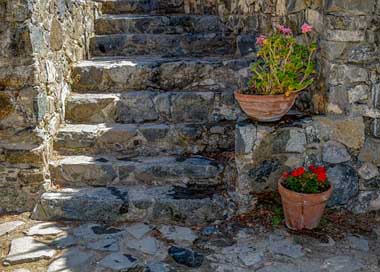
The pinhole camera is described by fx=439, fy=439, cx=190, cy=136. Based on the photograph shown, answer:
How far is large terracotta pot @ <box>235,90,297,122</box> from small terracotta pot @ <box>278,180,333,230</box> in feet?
1.50

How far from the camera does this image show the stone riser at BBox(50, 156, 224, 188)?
3.21 m

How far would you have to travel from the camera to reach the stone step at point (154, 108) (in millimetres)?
3600

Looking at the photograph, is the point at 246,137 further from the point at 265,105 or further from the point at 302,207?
the point at 302,207

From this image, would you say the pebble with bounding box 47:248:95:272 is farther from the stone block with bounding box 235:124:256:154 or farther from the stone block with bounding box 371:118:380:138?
the stone block with bounding box 371:118:380:138

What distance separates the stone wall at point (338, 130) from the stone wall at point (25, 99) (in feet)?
4.62

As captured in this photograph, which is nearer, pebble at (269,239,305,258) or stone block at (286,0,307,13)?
pebble at (269,239,305,258)

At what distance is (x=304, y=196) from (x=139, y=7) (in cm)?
326

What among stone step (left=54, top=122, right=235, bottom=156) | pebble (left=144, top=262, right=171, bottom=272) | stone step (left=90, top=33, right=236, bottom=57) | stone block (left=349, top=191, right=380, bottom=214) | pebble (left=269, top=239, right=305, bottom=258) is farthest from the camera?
stone step (left=90, top=33, right=236, bottom=57)

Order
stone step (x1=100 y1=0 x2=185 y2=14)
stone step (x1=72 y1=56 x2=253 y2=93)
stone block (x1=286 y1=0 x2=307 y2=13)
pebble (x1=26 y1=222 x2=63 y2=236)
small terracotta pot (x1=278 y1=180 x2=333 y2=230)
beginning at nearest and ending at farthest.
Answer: small terracotta pot (x1=278 y1=180 x2=333 y2=230) → pebble (x1=26 y1=222 x2=63 y2=236) → stone block (x1=286 y1=0 x2=307 y2=13) → stone step (x1=72 y1=56 x2=253 y2=93) → stone step (x1=100 y1=0 x2=185 y2=14)

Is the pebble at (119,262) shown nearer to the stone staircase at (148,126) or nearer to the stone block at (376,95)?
the stone staircase at (148,126)

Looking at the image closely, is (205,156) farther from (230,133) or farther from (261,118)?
(261,118)

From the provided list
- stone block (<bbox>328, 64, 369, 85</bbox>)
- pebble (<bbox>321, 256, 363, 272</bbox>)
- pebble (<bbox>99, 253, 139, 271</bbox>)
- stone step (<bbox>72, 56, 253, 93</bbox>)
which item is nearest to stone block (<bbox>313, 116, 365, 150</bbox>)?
Answer: stone block (<bbox>328, 64, 369, 85</bbox>)

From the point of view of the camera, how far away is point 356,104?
9.64ft

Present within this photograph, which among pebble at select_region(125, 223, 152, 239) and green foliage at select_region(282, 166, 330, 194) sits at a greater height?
green foliage at select_region(282, 166, 330, 194)
